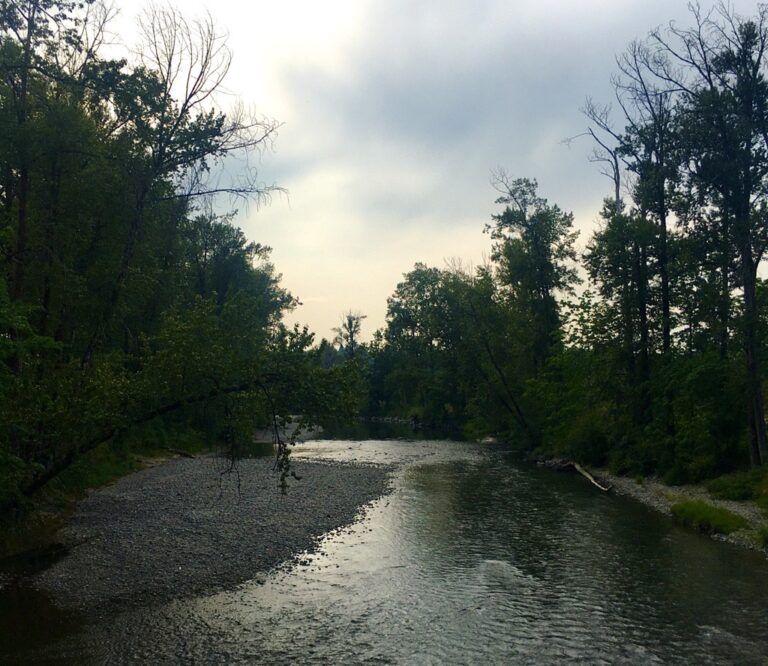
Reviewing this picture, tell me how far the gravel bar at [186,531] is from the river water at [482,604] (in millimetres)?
1063

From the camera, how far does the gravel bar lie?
16375 millimetres

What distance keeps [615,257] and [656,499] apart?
15297mm

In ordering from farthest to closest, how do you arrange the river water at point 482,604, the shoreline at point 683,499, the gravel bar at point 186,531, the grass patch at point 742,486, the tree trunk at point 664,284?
1. the tree trunk at point 664,284
2. the grass patch at point 742,486
3. the shoreline at point 683,499
4. the gravel bar at point 186,531
5. the river water at point 482,604

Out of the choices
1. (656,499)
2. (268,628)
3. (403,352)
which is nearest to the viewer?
(268,628)

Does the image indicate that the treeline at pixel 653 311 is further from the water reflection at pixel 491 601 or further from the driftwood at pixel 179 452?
the driftwood at pixel 179 452

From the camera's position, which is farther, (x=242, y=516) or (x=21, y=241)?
(x=242, y=516)

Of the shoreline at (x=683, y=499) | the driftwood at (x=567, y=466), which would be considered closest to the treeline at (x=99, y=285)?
the shoreline at (x=683, y=499)

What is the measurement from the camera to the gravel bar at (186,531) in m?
16.4

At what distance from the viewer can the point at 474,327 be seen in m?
56.4

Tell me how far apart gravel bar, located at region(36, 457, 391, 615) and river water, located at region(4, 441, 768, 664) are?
1063mm

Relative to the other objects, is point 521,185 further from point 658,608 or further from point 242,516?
A: point 658,608

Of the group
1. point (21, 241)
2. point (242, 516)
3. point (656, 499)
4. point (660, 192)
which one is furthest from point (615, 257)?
point (21, 241)

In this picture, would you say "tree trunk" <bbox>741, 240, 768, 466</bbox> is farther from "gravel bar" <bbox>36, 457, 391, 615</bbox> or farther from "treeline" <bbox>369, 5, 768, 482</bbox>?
"gravel bar" <bbox>36, 457, 391, 615</bbox>

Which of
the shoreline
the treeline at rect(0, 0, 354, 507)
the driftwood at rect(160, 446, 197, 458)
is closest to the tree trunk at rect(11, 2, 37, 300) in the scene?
the treeline at rect(0, 0, 354, 507)
